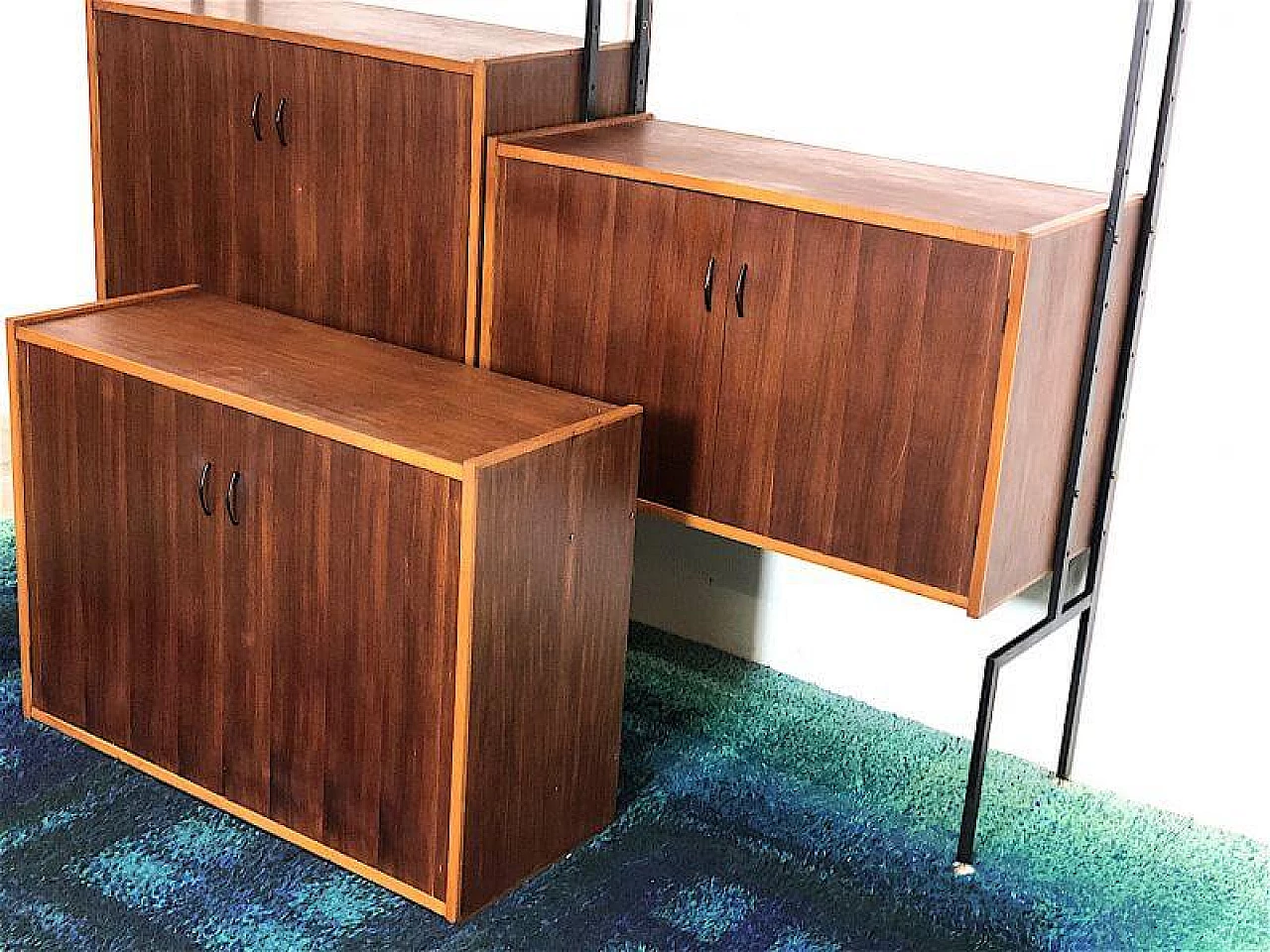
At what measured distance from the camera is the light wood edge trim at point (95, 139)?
9.78ft

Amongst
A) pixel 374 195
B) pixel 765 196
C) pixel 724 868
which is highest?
pixel 765 196

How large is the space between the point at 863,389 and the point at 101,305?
1281mm

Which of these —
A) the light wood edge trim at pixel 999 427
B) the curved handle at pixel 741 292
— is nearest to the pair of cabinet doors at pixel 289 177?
the curved handle at pixel 741 292

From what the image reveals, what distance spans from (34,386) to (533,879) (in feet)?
3.57

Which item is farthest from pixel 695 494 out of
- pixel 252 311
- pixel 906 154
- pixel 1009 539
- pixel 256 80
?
pixel 256 80

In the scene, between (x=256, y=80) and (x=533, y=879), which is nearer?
(x=533, y=879)

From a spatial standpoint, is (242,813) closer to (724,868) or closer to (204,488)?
(204,488)

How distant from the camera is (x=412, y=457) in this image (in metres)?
2.23

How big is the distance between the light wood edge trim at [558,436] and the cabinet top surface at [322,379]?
0.03ft

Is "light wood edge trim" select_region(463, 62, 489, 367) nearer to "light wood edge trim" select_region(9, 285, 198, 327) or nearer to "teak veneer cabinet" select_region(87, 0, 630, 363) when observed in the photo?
"teak veneer cabinet" select_region(87, 0, 630, 363)

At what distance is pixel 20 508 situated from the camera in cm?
275

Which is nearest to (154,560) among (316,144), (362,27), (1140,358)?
(316,144)

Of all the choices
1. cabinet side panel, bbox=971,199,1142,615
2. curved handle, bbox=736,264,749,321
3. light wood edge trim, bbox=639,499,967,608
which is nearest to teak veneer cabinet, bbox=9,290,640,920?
light wood edge trim, bbox=639,499,967,608

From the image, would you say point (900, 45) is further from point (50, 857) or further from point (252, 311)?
point (50, 857)
